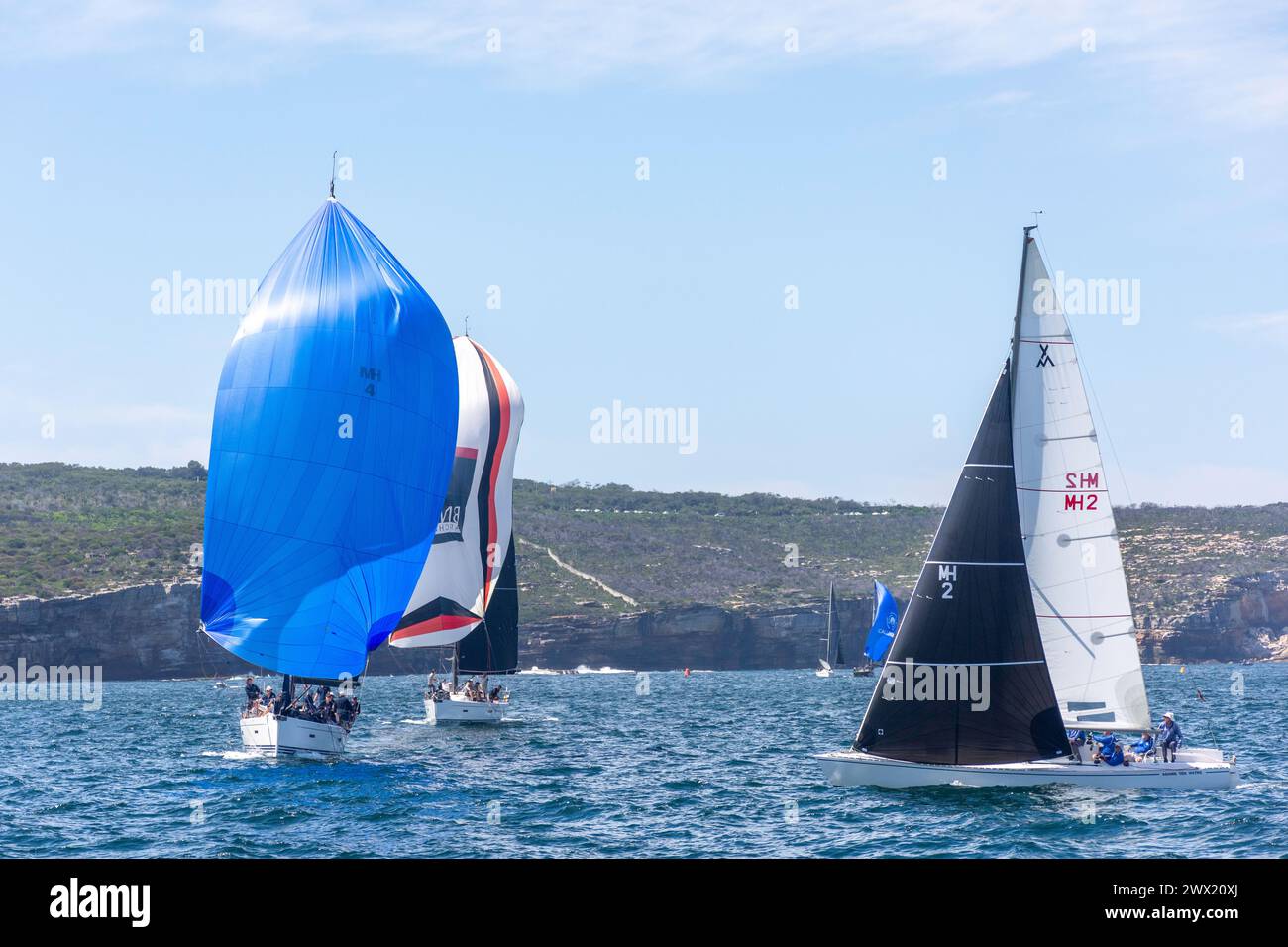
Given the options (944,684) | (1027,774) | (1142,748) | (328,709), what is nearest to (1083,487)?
(944,684)

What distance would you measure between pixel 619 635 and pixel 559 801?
322 ft

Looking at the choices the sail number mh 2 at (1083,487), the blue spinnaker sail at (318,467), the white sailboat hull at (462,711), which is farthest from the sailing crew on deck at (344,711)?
the sail number mh 2 at (1083,487)

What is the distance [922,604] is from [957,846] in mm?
6069

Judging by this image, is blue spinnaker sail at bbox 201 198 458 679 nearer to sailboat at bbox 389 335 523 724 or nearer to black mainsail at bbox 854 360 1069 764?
black mainsail at bbox 854 360 1069 764

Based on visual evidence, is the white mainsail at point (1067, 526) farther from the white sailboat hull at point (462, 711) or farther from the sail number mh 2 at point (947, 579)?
the white sailboat hull at point (462, 711)

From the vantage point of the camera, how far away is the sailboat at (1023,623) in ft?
92.2

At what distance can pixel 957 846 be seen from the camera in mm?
23469

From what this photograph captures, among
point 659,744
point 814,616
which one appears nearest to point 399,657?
point 814,616

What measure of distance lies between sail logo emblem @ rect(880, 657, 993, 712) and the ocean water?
1.89 metres

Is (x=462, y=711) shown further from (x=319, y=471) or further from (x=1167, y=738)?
(x=1167, y=738)

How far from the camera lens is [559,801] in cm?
3006

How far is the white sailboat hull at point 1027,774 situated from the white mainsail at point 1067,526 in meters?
1.23

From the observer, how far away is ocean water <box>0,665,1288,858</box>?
78.8 ft
